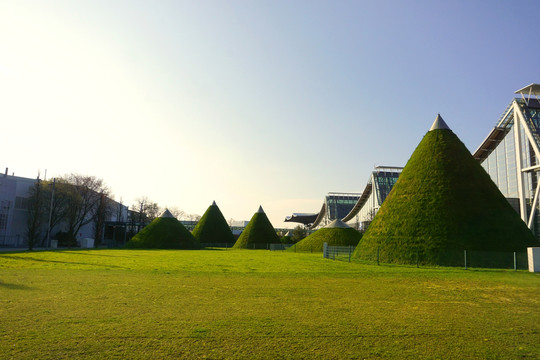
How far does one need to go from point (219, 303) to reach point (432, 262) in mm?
19145

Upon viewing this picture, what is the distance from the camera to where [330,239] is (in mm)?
49375

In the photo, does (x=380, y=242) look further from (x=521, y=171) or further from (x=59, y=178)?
(x=59, y=178)

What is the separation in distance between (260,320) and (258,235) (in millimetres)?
53643

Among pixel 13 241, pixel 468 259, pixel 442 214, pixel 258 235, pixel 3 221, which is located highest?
pixel 442 214

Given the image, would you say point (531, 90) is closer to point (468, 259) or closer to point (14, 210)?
point (468, 259)

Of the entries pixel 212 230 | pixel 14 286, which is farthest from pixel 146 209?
pixel 14 286

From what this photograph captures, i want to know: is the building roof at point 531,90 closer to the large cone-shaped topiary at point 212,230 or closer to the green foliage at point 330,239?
A: the green foliage at point 330,239

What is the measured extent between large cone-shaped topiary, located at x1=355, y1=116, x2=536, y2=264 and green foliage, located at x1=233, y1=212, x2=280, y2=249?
3288cm

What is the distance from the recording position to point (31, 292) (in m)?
11.5

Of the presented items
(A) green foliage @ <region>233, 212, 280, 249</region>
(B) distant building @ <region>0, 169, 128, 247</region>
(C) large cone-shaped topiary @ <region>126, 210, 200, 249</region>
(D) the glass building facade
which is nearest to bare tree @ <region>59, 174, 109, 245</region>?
(B) distant building @ <region>0, 169, 128, 247</region>

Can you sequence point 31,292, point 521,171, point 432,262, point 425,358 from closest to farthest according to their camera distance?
point 425,358, point 31,292, point 432,262, point 521,171

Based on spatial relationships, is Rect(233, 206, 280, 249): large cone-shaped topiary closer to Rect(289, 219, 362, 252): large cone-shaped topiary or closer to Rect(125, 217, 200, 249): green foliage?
Rect(125, 217, 200, 249): green foliage

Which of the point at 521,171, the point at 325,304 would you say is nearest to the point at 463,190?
the point at 521,171

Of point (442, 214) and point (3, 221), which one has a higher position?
point (442, 214)
